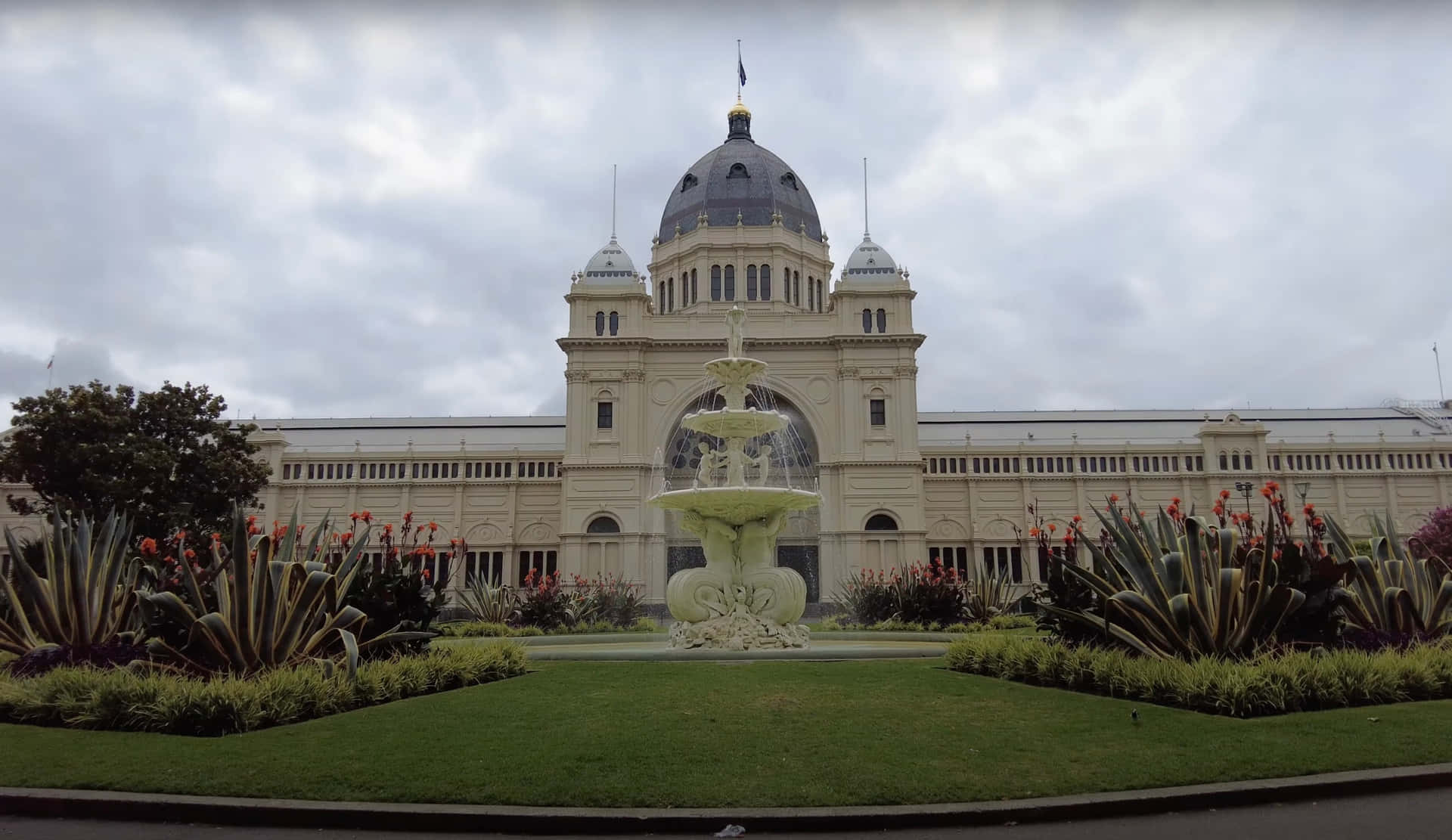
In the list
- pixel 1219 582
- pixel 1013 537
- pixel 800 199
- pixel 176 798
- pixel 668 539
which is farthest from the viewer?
pixel 800 199

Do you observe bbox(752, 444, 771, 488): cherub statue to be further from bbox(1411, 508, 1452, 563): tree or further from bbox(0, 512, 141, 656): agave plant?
bbox(1411, 508, 1452, 563): tree

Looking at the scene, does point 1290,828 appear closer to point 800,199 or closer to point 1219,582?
point 1219,582

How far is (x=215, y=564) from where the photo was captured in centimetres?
1334

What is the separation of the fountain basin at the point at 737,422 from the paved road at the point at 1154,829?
43.1ft

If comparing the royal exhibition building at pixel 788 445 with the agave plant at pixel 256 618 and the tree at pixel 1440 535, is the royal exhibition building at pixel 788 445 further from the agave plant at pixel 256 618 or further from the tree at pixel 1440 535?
the agave plant at pixel 256 618

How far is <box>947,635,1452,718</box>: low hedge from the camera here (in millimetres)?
10484

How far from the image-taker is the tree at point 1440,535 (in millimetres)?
40281

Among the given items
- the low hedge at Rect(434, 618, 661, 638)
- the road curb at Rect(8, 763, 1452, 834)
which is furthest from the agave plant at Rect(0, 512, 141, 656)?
the low hedge at Rect(434, 618, 661, 638)

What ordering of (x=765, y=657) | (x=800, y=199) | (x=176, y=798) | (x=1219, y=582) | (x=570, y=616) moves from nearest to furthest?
(x=176, y=798) < (x=1219, y=582) < (x=765, y=657) < (x=570, y=616) < (x=800, y=199)

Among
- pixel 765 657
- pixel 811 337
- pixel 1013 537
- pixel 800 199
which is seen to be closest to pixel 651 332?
pixel 811 337

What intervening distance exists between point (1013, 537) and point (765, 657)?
4338 cm

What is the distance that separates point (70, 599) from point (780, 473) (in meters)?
39.6

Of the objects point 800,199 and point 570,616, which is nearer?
point 570,616

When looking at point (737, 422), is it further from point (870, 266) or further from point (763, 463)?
point (870, 266)
